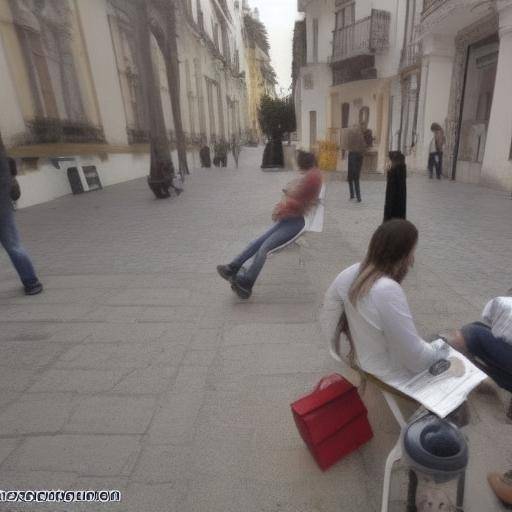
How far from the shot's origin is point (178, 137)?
17.4m

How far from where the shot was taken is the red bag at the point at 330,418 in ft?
6.02

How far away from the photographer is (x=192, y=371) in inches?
107

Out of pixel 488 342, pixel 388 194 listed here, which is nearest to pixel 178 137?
pixel 388 194

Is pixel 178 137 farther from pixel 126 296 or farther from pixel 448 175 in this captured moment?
pixel 126 296

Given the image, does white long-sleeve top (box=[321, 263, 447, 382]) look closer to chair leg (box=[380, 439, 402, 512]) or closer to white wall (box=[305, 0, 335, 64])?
chair leg (box=[380, 439, 402, 512])

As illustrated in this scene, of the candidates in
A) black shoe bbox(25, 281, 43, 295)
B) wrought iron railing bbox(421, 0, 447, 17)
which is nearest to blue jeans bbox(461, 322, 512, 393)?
black shoe bbox(25, 281, 43, 295)

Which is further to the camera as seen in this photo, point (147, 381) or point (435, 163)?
point (435, 163)

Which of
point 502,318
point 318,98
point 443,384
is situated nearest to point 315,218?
point 502,318

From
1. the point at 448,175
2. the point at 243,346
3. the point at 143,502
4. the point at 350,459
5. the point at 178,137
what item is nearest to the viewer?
the point at 143,502

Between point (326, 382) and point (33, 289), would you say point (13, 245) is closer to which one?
point (33, 289)

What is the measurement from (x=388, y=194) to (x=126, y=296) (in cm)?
334

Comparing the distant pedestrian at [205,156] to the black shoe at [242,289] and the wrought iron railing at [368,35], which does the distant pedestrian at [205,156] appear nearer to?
the wrought iron railing at [368,35]

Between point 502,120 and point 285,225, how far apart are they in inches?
346

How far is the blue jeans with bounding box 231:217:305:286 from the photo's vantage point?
376 centimetres
